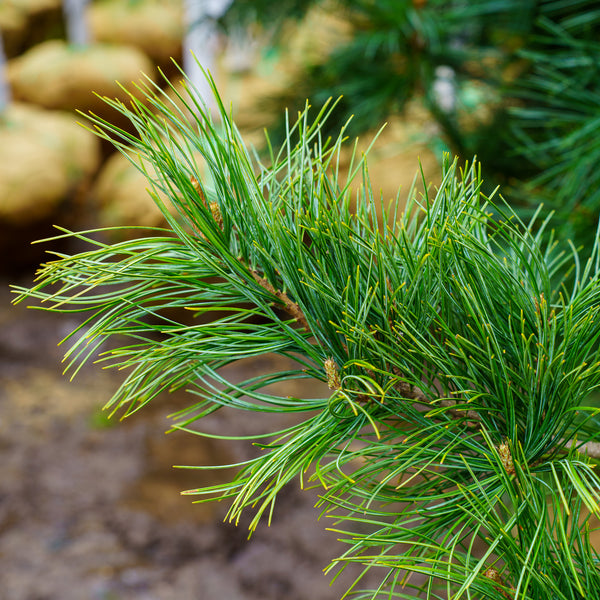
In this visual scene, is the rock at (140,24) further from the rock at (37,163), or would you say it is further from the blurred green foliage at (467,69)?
the blurred green foliage at (467,69)

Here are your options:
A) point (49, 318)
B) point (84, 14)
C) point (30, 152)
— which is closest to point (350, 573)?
point (49, 318)

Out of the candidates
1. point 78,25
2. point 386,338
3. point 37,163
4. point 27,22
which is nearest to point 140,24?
point 78,25

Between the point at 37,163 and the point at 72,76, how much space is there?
1.99 ft

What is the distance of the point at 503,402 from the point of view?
241 millimetres

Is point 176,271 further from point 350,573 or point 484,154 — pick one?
point 350,573

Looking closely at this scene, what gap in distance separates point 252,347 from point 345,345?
0.16 ft

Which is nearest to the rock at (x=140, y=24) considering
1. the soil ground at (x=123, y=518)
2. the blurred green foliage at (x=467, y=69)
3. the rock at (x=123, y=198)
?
the rock at (x=123, y=198)

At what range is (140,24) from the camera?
3004mm

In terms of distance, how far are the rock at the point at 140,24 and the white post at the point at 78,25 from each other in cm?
21

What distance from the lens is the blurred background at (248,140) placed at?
0.77 metres

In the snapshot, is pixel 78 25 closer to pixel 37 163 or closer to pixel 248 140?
pixel 37 163

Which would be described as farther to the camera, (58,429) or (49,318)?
(49,318)

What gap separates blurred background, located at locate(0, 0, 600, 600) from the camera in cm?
77

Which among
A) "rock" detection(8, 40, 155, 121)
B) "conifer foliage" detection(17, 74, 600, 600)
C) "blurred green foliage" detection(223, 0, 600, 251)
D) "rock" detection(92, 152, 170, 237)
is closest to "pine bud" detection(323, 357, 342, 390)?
"conifer foliage" detection(17, 74, 600, 600)
